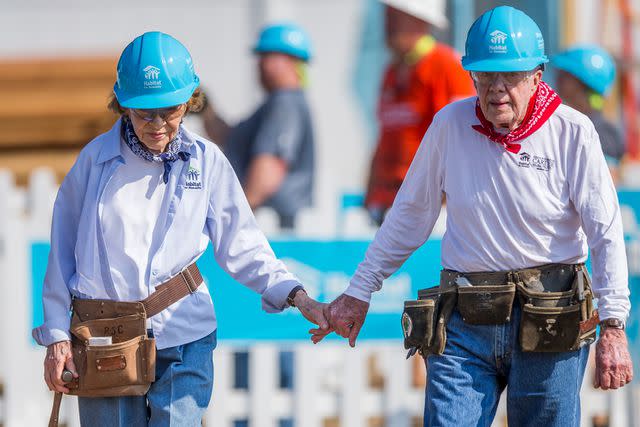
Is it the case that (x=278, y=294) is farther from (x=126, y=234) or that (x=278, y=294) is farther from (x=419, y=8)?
(x=419, y=8)

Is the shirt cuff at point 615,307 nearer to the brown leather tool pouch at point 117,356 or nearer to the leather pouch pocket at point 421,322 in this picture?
the leather pouch pocket at point 421,322

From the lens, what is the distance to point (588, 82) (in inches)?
288

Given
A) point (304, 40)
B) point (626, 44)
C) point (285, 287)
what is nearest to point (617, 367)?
point (285, 287)

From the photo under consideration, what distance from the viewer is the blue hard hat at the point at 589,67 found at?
7.30 meters

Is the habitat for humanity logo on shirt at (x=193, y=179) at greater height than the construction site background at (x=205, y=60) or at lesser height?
lesser

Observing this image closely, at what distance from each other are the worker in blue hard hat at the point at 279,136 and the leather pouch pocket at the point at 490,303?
3.52 m

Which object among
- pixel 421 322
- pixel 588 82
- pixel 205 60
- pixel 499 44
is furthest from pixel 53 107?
pixel 499 44

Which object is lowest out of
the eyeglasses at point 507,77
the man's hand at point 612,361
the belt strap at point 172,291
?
the man's hand at point 612,361

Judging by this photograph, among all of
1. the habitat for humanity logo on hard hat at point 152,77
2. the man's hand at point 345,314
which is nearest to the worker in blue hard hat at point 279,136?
the man's hand at point 345,314

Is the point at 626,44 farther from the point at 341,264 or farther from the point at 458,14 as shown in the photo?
the point at 341,264

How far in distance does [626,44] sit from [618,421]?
453 cm

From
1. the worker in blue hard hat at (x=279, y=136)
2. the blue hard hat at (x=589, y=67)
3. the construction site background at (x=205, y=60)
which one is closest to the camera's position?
the blue hard hat at (x=589, y=67)

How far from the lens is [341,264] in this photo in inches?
258

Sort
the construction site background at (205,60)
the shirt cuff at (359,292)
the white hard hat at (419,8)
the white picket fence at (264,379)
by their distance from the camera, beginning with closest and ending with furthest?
the shirt cuff at (359,292), the white picket fence at (264,379), the white hard hat at (419,8), the construction site background at (205,60)
